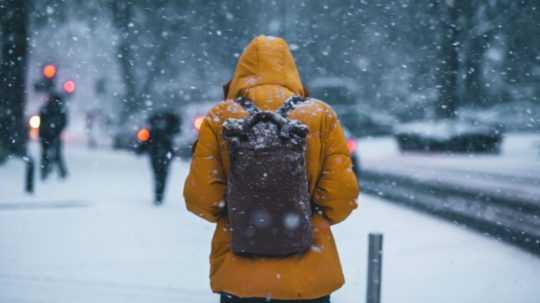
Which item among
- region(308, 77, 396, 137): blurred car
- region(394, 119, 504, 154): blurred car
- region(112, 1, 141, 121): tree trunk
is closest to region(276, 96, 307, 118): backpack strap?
region(112, 1, 141, 121): tree trunk

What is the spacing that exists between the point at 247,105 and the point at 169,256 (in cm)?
455

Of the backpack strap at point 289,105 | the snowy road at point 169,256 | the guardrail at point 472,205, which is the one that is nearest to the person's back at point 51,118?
the snowy road at point 169,256

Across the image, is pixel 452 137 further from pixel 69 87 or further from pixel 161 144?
pixel 161 144

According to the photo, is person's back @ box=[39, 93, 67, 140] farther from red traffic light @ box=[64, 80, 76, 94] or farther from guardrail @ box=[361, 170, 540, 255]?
guardrail @ box=[361, 170, 540, 255]

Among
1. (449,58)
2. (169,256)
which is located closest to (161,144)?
(169,256)

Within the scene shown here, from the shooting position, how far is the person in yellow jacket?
2.72 m

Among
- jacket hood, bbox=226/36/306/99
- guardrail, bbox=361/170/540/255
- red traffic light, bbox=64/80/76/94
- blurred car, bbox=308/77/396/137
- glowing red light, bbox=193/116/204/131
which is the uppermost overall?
blurred car, bbox=308/77/396/137

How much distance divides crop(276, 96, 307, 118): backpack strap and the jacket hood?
0.31ft

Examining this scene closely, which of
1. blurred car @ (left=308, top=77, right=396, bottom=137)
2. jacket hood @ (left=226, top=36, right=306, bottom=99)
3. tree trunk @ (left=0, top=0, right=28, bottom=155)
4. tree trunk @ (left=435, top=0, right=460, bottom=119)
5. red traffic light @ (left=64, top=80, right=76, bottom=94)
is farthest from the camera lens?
blurred car @ (left=308, top=77, right=396, bottom=137)

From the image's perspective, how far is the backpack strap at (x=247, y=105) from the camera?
2734 mm

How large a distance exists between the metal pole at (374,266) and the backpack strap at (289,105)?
4.74 feet

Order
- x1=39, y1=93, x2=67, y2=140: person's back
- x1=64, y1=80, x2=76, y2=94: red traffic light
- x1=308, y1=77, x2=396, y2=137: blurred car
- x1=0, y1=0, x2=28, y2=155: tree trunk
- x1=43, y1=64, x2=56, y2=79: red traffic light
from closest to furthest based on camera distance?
x1=39, y1=93, x2=67, y2=140: person's back < x1=43, y1=64, x2=56, y2=79: red traffic light < x1=64, y1=80, x2=76, y2=94: red traffic light < x1=0, y1=0, x2=28, y2=155: tree trunk < x1=308, y1=77, x2=396, y2=137: blurred car

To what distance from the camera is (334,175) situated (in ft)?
9.12

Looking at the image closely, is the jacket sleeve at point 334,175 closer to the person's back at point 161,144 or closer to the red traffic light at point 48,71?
the person's back at point 161,144
